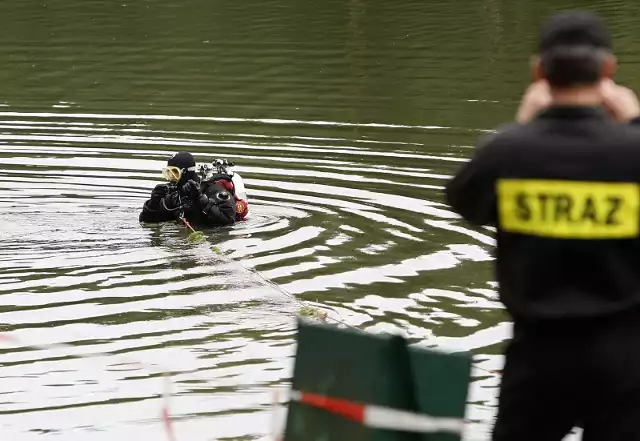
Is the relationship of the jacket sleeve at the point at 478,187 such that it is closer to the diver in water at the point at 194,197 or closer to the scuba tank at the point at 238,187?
the diver in water at the point at 194,197

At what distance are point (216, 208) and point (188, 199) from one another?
0.37 meters

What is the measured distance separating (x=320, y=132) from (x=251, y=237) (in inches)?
210

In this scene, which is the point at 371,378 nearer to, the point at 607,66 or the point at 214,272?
the point at 607,66

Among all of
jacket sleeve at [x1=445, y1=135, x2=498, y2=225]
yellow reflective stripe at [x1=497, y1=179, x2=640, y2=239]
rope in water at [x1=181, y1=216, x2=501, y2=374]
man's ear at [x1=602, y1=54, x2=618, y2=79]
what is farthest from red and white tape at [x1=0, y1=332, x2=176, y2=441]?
man's ear at [x1=602, y1=54, x2=618, y2=79]

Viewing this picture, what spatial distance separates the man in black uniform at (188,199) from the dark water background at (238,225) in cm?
21

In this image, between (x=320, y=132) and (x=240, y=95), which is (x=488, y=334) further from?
(x=240, y=95)

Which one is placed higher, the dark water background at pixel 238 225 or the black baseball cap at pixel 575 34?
the black baseball cap at pixel 575 34

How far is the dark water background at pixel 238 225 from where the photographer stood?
7.45 meters

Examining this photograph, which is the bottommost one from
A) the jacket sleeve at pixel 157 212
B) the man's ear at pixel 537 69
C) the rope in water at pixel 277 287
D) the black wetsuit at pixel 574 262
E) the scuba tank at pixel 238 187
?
the rope in water at pixel 277 287

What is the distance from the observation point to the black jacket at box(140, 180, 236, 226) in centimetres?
1190

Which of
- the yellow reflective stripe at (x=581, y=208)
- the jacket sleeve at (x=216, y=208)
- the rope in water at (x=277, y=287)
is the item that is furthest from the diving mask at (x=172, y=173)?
the yellow reflective stripe at (x=581, y=208)

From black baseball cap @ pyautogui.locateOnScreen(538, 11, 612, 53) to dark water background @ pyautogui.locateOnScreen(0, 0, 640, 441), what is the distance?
3.24 meters

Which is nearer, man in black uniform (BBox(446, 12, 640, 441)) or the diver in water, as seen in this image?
man in black uniform (BBox(446, 12, 640, 441))

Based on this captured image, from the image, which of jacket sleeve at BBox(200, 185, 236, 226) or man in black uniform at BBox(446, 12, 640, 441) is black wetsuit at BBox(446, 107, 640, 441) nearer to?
man in black uniform at BBox(446, 12, 640, 441)
